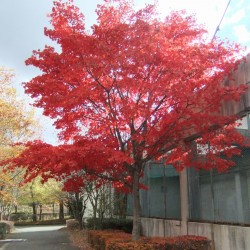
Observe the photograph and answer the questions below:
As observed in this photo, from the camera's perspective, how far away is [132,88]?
35.2ft

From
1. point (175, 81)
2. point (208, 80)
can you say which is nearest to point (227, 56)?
point (208, 80)

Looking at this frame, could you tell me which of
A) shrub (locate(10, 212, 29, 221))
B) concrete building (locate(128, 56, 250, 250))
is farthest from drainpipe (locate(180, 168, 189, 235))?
shrub (locate(10, 212, 29, 221))

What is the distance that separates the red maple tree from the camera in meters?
10.3

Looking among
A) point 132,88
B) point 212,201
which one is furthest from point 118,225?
point 132,88

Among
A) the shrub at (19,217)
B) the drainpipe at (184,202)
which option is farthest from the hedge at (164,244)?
the shrub at (19,217)

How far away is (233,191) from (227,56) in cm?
413

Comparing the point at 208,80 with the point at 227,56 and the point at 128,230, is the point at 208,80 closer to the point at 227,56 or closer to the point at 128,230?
the point at 227,56

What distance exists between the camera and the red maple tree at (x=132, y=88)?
10.3 meters

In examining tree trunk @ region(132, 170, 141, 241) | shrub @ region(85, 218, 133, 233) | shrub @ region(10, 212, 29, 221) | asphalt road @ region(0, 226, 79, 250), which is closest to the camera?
tree trunk @ region(132, 170, 141, 241)

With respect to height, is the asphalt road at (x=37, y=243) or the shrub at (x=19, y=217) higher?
the asphalt road at (x=37, y=243)

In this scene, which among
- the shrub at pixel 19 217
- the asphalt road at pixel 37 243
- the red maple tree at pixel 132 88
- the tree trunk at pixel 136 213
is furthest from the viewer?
the shrub at pixel 19 217

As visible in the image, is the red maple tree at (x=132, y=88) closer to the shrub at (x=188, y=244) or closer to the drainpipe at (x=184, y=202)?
the shrub at (x=188, y=244)

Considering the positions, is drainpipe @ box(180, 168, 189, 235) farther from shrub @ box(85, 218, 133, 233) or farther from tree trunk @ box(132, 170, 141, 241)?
shrub @ box(85, 218, 133, 233)

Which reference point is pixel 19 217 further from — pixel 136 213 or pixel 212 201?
pixel 212 201
